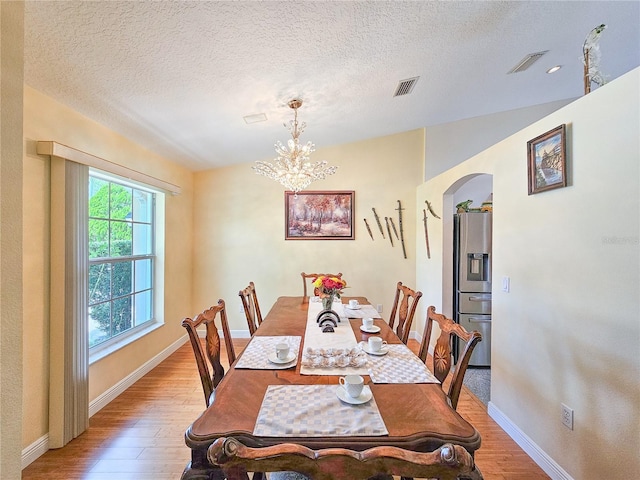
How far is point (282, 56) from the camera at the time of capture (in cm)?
193

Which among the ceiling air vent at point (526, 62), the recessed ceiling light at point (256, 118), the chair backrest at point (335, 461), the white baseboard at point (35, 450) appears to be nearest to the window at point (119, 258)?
the white baseboard at point (35, 450)

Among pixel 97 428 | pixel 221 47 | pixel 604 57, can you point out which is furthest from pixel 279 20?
pixel 604 57

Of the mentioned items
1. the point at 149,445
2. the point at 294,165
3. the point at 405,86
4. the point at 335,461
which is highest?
the point at 405,86

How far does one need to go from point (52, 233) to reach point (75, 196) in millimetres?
297

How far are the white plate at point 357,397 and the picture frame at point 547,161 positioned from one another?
168 centimetres

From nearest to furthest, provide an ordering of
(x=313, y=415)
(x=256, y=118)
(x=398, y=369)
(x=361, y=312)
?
(x=313, y=415)
(x=398, y=369)
(x=361, y=312)
(x=256, y=118)

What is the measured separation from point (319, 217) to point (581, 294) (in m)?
3.16

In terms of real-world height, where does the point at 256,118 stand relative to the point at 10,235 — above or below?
above

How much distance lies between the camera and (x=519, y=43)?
227cm

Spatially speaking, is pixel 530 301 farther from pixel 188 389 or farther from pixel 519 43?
pixel 188 389

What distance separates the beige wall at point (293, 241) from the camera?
170 inches

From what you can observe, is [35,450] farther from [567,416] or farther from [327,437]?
[567,416]

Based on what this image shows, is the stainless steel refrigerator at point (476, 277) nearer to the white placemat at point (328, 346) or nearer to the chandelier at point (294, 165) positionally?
the white placemat at point (328, 346)

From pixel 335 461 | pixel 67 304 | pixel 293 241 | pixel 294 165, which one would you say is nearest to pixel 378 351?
pixel 335 461
